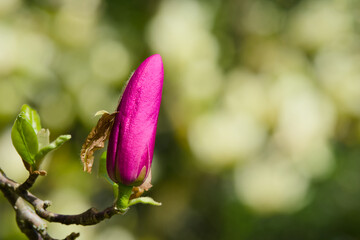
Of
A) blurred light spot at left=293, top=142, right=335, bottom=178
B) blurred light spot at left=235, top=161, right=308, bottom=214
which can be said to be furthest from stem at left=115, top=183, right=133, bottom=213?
blurred light spot at left=293, top=142, right=335, bottom=178

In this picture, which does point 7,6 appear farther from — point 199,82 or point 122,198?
point 122,198

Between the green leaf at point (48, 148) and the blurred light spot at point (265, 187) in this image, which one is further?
the blurred light spot at point (265, 187)

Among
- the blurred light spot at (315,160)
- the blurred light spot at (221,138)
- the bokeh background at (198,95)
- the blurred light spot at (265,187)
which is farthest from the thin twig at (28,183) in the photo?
the blurred light spot at (315,160)

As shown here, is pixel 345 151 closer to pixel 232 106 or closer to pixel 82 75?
pixel 232 106

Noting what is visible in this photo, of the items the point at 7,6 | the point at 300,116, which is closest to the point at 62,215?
the point at 7,6

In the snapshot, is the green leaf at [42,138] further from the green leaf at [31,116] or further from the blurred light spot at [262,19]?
the blurred light spot at [262,19]

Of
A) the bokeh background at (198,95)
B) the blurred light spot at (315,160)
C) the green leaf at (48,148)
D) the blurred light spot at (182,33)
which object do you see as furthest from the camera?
the blurred light spot at (315,160)

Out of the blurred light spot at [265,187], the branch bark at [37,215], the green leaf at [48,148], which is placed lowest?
the blurred light spot at [265,187]

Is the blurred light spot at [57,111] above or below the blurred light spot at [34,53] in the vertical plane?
below
